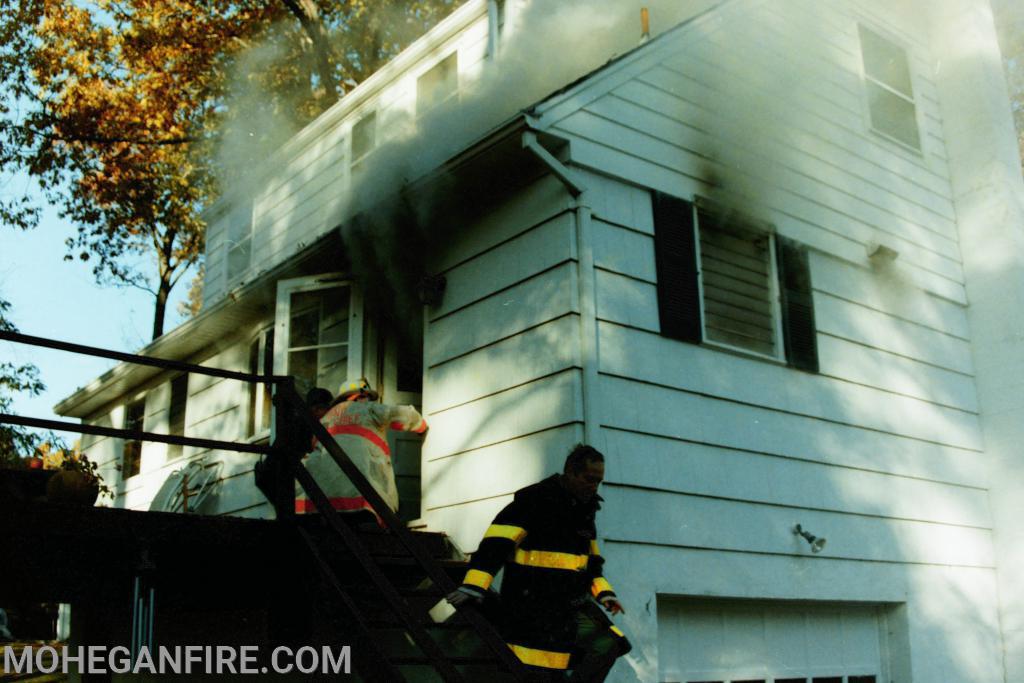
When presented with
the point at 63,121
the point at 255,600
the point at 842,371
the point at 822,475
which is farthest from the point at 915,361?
the point at 63,121

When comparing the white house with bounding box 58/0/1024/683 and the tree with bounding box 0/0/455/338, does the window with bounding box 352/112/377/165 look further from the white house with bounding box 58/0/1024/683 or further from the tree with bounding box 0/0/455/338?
the tree with bounding box 0/0/455/338

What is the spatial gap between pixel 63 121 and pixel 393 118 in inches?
330

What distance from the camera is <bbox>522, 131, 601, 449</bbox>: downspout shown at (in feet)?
19.7

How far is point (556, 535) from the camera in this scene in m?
4.62

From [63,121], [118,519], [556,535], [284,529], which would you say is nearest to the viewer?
[556,535]

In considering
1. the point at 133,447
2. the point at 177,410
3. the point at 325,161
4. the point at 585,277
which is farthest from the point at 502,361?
the point at 133,447

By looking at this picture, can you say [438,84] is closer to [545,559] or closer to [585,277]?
[585,277]

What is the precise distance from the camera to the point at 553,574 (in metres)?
4.60

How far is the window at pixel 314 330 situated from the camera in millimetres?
8508

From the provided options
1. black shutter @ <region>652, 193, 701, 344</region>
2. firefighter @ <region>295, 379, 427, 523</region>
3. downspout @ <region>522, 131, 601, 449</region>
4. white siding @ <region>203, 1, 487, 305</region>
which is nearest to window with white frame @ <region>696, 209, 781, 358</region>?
black shutter @ <region>652, 193, 701, 344</region>

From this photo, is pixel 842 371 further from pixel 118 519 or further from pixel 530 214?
pixel 118 519

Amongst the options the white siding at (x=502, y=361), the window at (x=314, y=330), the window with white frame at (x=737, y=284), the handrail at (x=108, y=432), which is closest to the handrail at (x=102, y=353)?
the handrail at (x=108, y=432)

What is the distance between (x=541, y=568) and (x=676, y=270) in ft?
9.75

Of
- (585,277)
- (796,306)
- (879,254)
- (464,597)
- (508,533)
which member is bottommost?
(464,597)
